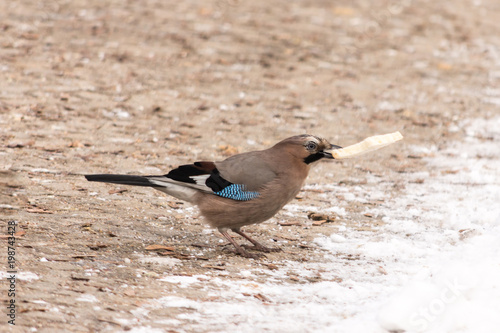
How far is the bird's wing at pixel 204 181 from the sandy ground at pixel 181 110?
0.51 m

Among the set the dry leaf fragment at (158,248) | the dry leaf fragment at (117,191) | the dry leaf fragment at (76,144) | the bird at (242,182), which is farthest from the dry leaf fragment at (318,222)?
the dry leaf fragment at (76,144)

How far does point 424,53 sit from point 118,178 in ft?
29.7

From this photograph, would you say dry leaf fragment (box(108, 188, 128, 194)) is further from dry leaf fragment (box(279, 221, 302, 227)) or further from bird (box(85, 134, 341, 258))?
Result: dry leaf fragment (box(279, 221, 302, 227))

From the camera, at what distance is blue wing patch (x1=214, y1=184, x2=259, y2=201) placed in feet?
18.3

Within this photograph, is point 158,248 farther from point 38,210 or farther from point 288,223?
point 288,223

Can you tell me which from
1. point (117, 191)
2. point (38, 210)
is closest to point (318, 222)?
point (117, 191)

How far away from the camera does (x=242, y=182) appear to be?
5637mm

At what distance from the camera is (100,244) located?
555cm

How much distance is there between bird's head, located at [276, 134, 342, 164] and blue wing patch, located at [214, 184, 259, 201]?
50cm

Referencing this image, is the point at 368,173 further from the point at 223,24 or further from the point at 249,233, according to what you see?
the point at 223,24

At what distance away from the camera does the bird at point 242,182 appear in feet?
18.4

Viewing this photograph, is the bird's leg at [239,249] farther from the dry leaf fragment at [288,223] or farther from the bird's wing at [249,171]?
the dry leaf fragment at [288,223]

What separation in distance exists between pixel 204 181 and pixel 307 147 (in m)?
0.86

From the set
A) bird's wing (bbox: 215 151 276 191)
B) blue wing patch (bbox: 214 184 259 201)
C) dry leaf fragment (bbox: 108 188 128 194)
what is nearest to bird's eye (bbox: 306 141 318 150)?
bird's wing (bbox: 215 151 276 191)
